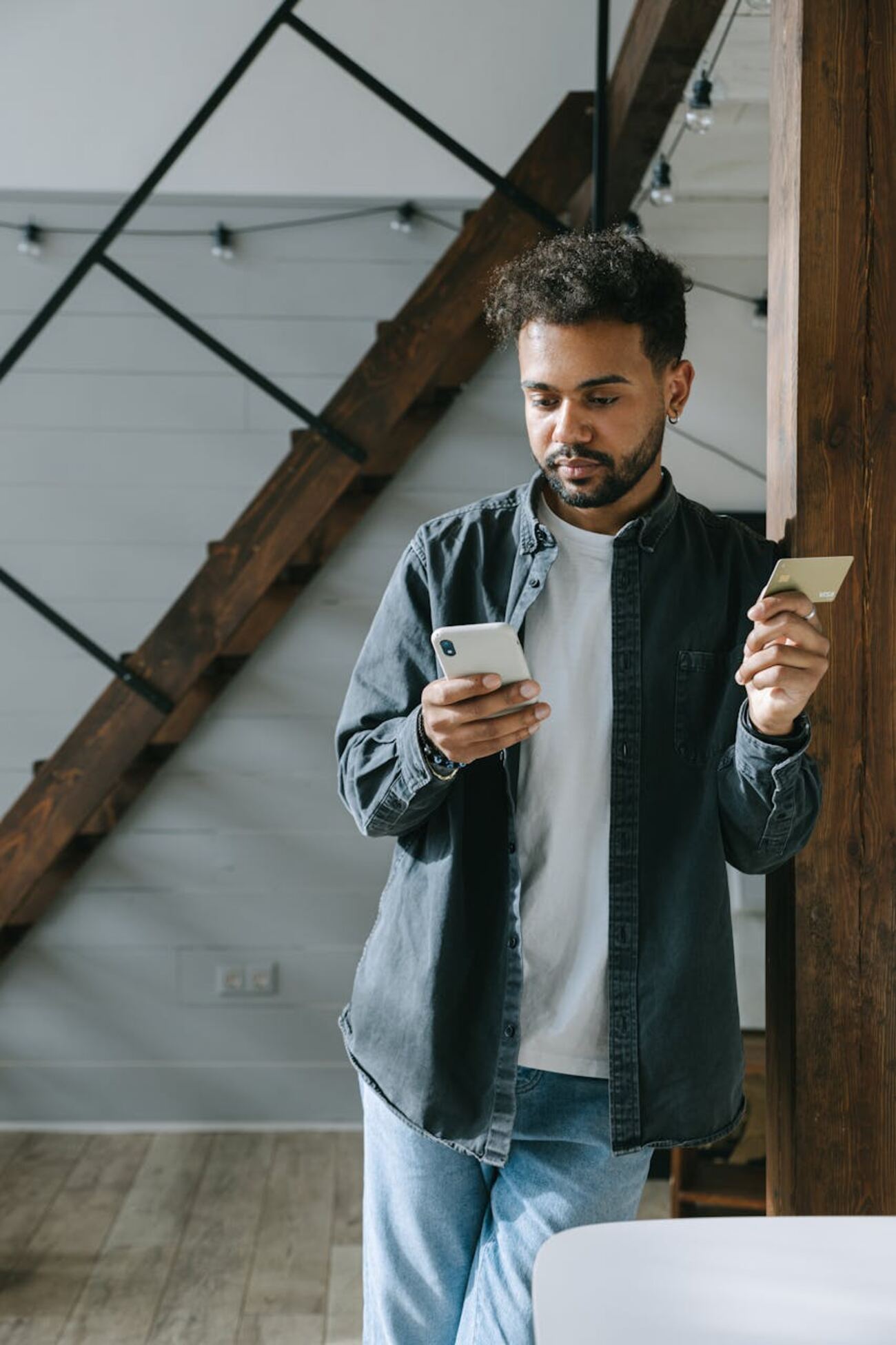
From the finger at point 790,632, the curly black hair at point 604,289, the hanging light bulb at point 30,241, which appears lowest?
the finger at point 790,632

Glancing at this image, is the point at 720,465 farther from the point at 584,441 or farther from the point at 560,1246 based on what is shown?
the point at 560,1246

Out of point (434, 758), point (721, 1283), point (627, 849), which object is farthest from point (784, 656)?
point (721, 1283)

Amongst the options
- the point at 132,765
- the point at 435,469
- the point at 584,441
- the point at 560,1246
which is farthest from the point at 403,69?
the point at 560,1246

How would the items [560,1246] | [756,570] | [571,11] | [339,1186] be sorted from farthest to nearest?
[571,11] → [339,1186] → [756,570] → [560,1246]

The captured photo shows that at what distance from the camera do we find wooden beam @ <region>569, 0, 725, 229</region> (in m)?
2.48

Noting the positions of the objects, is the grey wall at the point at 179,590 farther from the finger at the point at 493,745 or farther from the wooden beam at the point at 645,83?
the finger at the point at 493,745

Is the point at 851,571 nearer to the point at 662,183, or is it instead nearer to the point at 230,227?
the point at 662,183

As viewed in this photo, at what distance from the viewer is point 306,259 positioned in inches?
151

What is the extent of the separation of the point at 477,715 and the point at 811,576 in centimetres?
38

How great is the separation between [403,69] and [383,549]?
4.58 feet

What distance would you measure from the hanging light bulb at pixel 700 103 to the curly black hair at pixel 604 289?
142 centimetres

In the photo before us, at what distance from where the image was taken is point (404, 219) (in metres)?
3.79

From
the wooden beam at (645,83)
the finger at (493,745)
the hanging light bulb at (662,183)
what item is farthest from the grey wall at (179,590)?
the finger at (493,745)

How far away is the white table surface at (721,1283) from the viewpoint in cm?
86
